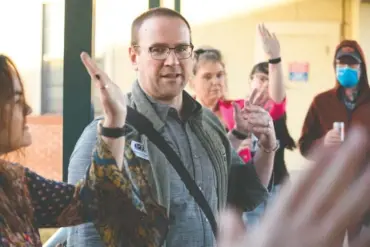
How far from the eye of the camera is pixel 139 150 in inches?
88.4

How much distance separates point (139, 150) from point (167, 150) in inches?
4.4

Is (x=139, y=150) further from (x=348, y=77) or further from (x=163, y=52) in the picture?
(x=348, y=77)

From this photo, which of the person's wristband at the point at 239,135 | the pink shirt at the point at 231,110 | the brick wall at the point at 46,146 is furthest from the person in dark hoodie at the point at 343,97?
the brick wall at the point at 46,146

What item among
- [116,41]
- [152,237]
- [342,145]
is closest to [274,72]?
[152,237]

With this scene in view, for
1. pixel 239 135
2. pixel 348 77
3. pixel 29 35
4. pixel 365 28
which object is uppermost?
pixel 365 28

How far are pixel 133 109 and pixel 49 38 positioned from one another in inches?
256

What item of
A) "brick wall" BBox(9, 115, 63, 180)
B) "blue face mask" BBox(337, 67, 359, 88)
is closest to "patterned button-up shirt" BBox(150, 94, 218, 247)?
"blue face mask" BBox(337, 67, 359, 88)

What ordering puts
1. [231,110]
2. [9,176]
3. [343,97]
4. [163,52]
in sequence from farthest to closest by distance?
[343,97]
[231,110]
[163,52]
[9,176]

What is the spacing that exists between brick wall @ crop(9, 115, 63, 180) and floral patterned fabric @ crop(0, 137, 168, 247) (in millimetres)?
5719

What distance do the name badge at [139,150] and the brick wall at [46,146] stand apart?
18.1 feet

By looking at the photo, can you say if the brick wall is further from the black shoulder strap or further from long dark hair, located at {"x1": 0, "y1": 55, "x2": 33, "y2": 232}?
long dark hair, located at {"x1": 0, "y1": 55, "x2": 33, "y2": 232}

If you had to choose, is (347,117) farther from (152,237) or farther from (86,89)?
(152,237)

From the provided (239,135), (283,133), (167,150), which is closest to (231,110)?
(283,133)

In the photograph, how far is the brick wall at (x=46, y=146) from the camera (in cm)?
784
